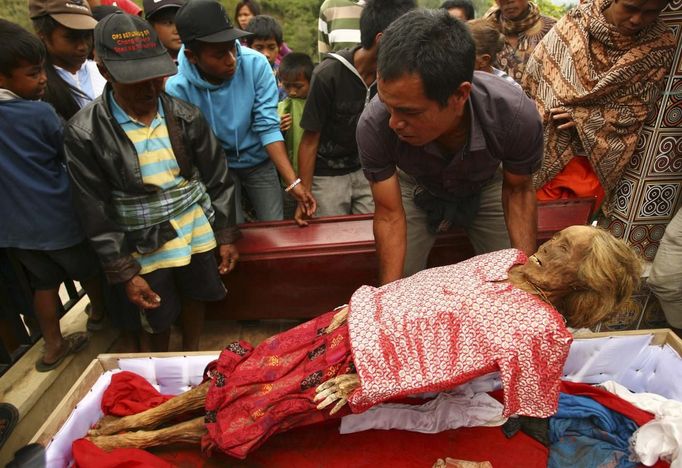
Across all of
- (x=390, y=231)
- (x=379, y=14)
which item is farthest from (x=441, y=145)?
(x=379, y=14)

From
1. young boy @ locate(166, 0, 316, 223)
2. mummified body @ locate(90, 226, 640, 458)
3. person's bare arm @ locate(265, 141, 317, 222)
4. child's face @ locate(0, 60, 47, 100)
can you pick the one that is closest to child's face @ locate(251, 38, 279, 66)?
young boy @ locate(166, 0, 316, 223)

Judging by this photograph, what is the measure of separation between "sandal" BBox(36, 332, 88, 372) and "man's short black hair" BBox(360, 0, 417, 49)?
2.31 m

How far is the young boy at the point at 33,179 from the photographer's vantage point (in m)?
2.00

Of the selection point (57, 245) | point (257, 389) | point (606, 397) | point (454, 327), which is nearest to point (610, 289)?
point (454, 327)

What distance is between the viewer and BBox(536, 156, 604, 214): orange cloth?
2.84 meters

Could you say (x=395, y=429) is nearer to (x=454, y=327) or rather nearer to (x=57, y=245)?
(x=454, y=327)

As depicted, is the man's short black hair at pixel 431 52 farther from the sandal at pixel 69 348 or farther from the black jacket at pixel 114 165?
the sandal at pixel 69 348

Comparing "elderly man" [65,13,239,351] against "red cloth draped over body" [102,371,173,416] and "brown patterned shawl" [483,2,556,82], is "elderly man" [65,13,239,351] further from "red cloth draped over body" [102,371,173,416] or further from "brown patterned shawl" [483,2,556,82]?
"brown patterned shawl" [483,2,556,82]

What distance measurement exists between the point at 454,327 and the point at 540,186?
174 centimetres

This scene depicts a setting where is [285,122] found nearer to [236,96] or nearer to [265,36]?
[236,96]

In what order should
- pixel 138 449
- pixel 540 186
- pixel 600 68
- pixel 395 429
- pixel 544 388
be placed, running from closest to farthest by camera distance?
pixel 544 388
pixel 138 449
pixel 395 429
pixel 600 68
pixel 540 186

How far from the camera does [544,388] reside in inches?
61.6

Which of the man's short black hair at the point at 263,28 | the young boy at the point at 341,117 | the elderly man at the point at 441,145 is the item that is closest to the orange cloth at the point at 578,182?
the elderly man at the point at 441,145

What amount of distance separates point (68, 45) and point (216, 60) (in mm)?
813
